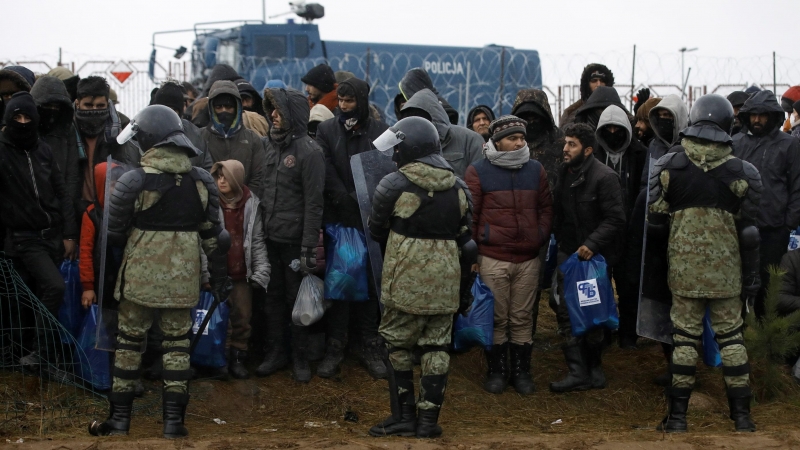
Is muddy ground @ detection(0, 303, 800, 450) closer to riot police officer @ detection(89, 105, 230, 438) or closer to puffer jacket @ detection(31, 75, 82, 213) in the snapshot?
riot police officer @ detection(89, 105, 230, 438)

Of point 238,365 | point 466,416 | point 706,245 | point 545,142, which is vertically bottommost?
point 466,416

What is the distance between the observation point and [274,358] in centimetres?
710

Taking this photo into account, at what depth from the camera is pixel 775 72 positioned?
13.0 meters

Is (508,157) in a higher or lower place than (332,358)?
higher

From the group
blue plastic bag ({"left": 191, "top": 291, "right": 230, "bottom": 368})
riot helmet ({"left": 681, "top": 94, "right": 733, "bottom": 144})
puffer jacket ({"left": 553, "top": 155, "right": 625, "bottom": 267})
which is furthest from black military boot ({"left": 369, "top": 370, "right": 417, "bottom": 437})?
riot helmet ({"left": 681, "top": 94, "right": 733, "bottom": 144})

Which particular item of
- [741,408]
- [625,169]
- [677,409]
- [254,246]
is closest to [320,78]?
[254,246]

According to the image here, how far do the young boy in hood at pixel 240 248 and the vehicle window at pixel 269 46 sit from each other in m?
11.6

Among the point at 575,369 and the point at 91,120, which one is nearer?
the point at 91,120

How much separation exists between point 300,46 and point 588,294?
12.5 m

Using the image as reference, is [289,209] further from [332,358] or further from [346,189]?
[332,358]

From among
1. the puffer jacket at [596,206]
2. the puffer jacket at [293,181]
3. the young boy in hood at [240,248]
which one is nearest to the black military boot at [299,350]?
the young boy in hood at [240,248]

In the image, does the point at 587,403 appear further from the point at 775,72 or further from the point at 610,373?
the point at 775,72

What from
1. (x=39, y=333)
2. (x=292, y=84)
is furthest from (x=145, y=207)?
(x=292, y=84)

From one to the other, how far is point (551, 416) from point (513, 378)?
1.53 ft
